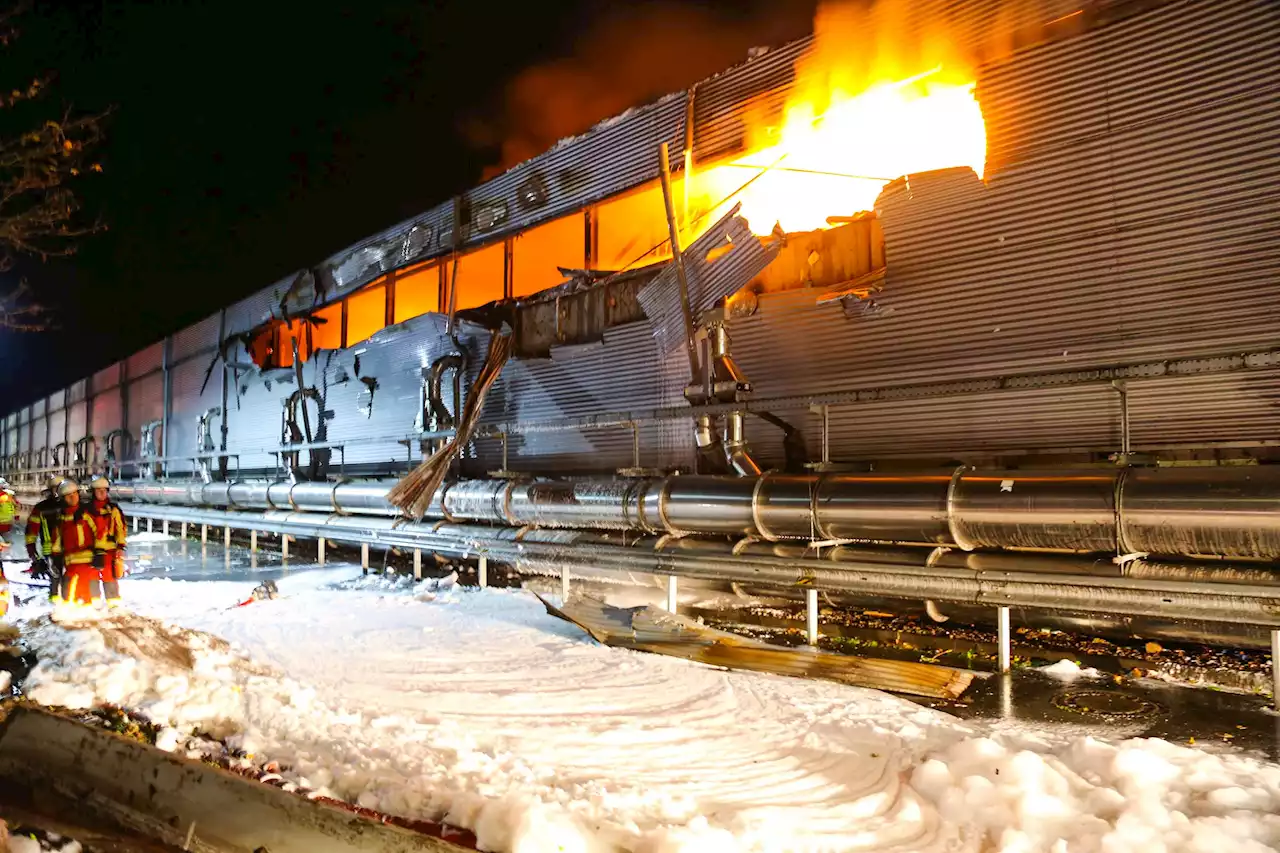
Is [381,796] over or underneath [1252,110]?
underneath

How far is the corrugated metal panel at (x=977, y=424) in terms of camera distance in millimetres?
6887

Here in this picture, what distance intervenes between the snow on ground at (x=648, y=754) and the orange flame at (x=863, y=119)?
5653mm

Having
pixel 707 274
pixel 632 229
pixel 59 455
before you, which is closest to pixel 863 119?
pixel 707 274

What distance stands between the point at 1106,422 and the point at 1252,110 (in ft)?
8.99

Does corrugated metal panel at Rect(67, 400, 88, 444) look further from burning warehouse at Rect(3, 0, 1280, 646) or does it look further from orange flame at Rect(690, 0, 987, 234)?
orange flame at Rect(690, 0, 987, 234)

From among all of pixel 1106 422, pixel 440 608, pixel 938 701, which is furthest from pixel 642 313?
pixel 938 701

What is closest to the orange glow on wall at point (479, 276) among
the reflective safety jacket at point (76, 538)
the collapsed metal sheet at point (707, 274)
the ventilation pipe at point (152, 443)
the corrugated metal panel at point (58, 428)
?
the collapsed metal sheet at point (707, 274)

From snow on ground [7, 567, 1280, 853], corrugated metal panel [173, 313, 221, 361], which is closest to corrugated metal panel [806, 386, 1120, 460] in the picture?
snow on ground [7, 567, 1280, 853]

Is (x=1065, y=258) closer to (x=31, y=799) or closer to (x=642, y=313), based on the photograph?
(x=642, y=313)

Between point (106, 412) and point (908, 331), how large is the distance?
109 ft

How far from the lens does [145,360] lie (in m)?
26.7

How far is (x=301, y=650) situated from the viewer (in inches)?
287

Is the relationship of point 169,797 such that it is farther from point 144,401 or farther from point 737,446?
point 144,401

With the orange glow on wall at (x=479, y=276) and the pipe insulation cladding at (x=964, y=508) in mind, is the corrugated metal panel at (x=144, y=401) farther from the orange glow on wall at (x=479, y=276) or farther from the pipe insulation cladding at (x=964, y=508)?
the pipe insulation cladding at (x=964, y=508)
